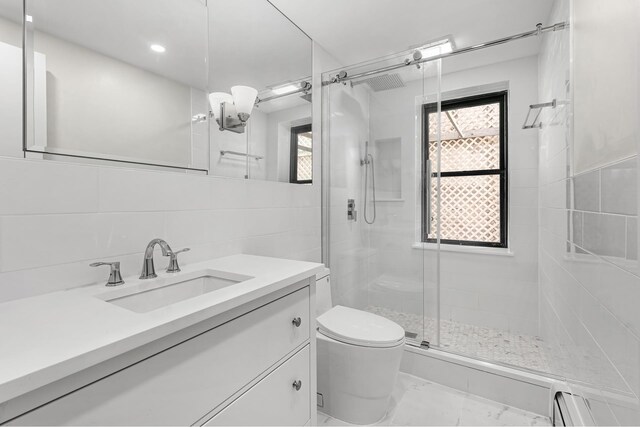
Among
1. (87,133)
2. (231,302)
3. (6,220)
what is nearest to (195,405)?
(231,302)

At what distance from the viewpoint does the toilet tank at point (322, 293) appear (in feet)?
5.96

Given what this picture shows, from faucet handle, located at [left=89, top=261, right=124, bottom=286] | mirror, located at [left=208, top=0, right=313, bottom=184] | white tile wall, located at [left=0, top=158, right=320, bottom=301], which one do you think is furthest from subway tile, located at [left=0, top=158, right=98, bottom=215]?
mirror, located at [left=208, top=0, right=313, bottom=184]

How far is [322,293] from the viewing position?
186 cm

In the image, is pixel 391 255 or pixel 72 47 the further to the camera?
pixel 391 255

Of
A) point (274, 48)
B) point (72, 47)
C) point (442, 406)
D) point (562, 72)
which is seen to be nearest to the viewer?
point (72, 47)

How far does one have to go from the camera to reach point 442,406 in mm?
1682

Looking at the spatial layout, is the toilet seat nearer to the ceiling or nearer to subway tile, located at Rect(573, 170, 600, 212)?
subway tile, located at Rect(573, 170, 600, 212)

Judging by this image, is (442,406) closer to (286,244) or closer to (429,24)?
(286,244)

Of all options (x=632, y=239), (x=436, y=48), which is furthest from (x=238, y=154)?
(x=436, y=48)

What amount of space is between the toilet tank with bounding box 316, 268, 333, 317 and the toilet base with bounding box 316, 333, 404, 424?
229 millimetres

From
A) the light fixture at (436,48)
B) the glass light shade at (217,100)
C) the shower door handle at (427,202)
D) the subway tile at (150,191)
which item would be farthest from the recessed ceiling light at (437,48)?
the subway tile at (150,191)

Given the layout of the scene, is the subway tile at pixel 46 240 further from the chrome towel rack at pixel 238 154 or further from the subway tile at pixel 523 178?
the subway tile at pixel 523 178

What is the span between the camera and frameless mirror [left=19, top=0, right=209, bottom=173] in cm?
91

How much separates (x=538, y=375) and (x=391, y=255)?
1117mm
